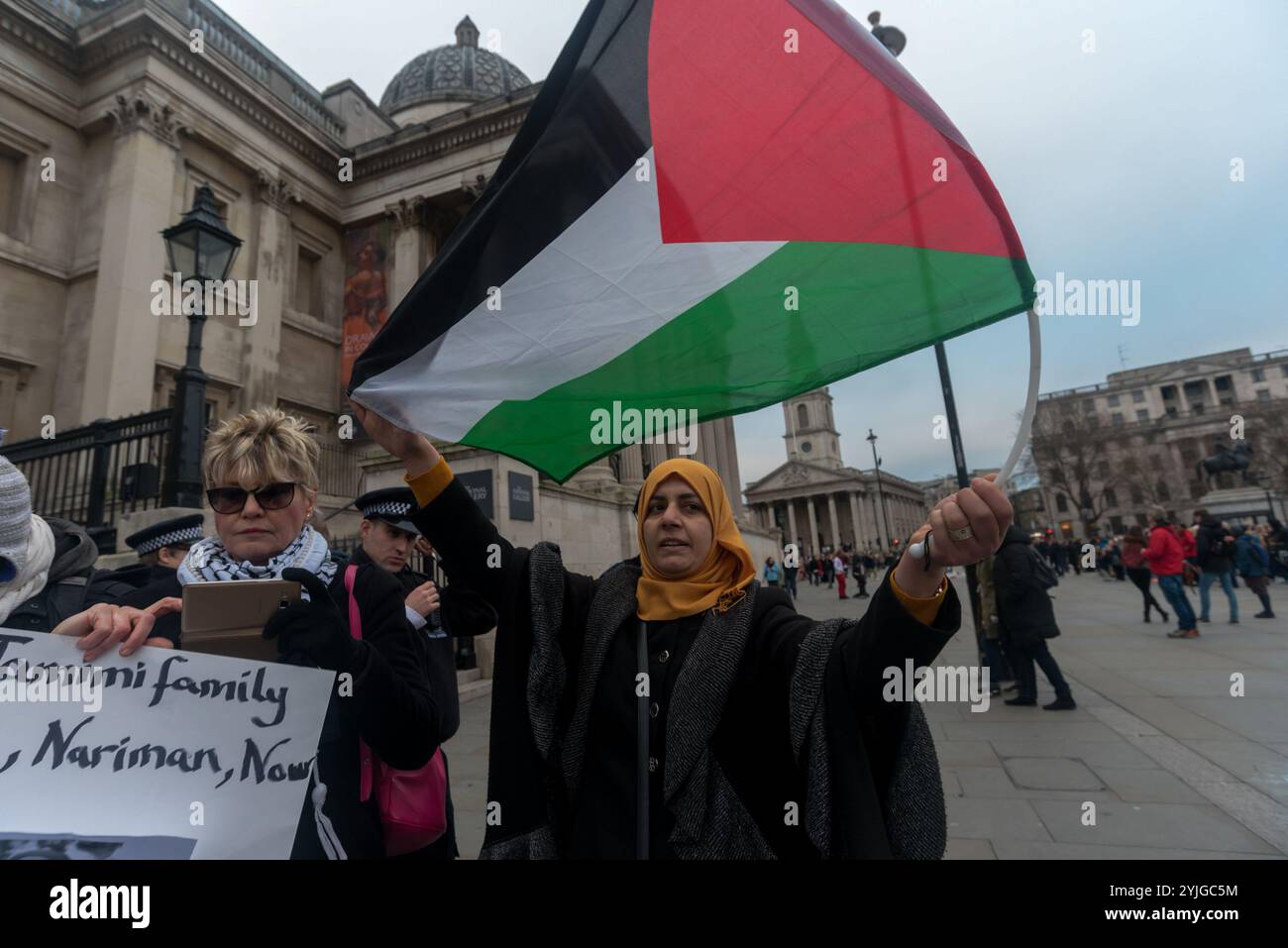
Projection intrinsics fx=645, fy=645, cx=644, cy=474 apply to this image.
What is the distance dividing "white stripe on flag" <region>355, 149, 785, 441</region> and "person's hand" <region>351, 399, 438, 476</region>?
0.79 ft

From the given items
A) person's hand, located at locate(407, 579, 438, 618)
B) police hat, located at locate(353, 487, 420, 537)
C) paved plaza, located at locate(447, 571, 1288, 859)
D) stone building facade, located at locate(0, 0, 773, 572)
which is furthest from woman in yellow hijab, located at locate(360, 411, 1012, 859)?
stone building facade, located at locate(0, 0, 773, 572)

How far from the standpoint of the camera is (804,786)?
4.98ft

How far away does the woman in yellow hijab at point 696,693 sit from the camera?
1.42 meters

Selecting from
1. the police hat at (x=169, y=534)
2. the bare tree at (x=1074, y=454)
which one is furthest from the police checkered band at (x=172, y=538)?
the bare tree at (x=1074, y=454)

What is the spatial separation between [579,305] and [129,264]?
18.8m

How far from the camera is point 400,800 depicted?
1775 millimetres

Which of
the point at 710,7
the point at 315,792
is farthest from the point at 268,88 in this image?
the point at 315,792

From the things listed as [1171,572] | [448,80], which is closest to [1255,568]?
[1171,572]

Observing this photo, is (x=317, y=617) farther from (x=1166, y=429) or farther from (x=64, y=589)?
(x=1166, y=429)

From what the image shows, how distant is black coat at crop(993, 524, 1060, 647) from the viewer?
6.46 metres

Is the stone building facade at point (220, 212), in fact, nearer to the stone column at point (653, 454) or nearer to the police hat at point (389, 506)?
the stone column at point (653, 454)

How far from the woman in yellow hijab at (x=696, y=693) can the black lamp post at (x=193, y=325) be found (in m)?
6.40

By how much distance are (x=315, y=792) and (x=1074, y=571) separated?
43.3 m

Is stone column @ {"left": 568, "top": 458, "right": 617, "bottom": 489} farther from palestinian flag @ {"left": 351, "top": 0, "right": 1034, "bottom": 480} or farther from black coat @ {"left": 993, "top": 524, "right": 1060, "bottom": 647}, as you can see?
palestinian flag @ {"left": 351, "top": 0, "right": 1034, "bottom": 480}
